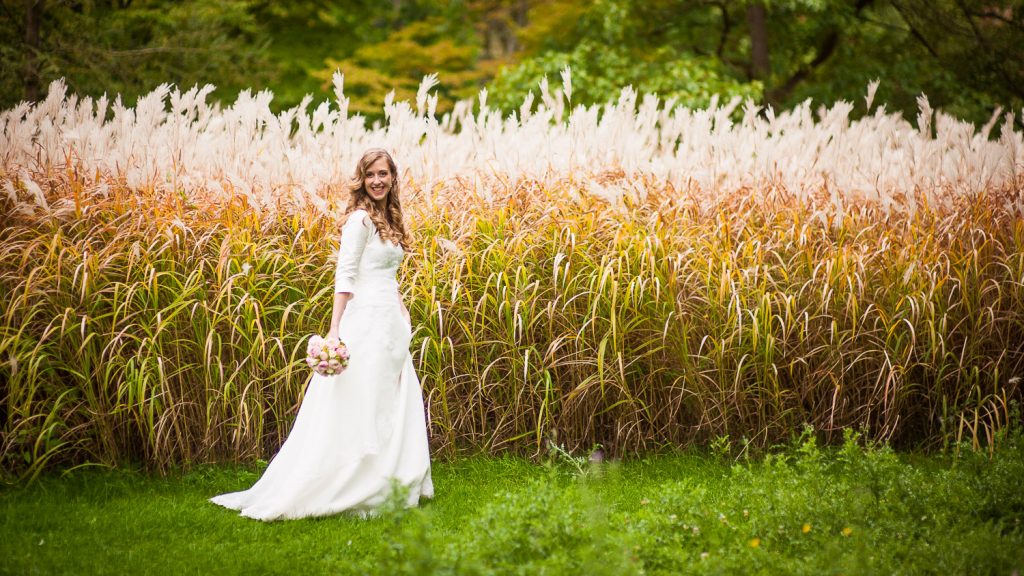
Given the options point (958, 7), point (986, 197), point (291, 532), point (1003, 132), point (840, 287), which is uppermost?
point (958, 7)

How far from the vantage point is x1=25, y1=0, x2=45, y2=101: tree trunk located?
32.5 feet

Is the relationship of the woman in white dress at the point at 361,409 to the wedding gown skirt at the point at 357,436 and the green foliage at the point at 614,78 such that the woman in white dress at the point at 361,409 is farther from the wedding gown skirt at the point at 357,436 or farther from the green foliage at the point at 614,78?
the green foliage at the point at 614,78

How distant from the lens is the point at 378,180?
165 inches

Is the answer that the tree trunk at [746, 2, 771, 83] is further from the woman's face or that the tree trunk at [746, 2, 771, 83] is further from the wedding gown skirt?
the wedding gown skirt

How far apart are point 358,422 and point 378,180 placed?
119 centimetres

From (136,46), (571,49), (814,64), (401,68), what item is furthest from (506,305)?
(814,64)

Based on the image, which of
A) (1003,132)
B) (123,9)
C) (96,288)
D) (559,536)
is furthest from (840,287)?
(123,9)

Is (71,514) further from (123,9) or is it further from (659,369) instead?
(123,9)

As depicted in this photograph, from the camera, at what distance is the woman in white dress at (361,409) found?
3.98 m

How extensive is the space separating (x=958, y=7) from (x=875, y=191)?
8.70 meters

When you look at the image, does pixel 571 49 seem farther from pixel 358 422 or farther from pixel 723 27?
pixel 358 422

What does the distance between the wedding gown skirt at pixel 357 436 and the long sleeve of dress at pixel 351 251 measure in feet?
0.36

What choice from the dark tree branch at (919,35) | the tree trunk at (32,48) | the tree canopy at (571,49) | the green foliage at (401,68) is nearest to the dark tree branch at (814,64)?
the tree canopy at (571,49)

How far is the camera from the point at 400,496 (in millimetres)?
3111
